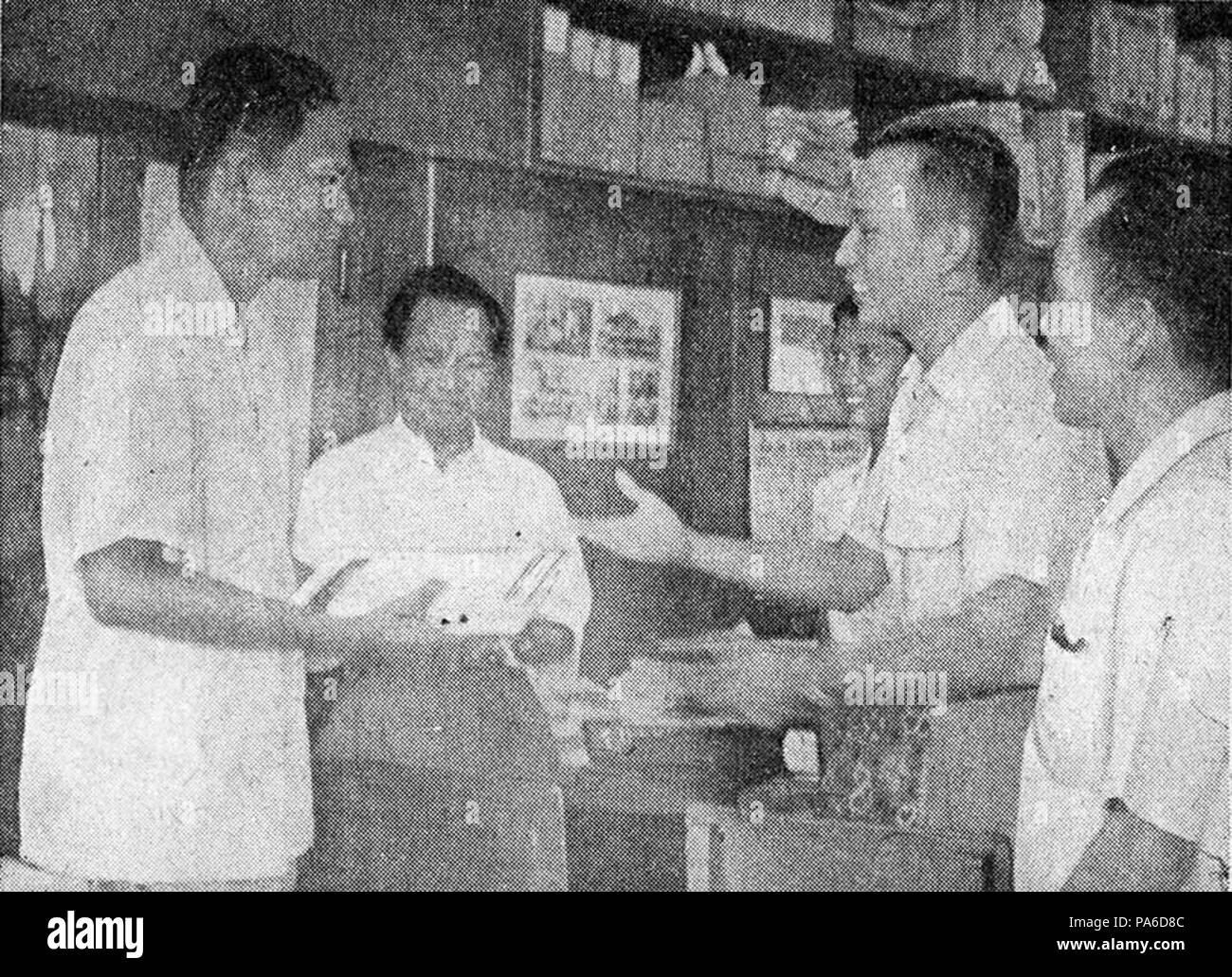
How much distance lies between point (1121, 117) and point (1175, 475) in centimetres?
79

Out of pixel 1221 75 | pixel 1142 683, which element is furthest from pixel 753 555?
pixel 1221 75

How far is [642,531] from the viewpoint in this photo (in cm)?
305

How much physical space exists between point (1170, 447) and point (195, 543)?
197cm

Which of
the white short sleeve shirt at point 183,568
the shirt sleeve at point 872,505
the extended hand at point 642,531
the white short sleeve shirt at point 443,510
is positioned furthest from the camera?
the shirt sleeve at point 872,505

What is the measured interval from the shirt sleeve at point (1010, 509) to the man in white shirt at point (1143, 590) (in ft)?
0.29

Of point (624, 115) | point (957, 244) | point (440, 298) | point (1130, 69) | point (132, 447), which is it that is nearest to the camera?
point (132, 447)

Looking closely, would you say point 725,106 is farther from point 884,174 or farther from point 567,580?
point 567,580

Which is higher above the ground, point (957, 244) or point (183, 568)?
point (957, 244)

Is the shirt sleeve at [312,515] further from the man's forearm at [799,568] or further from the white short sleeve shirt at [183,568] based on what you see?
the man's forearm at [799,568]

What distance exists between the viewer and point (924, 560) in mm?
3150

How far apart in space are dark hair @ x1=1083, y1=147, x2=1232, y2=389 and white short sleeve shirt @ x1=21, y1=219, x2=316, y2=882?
167cm

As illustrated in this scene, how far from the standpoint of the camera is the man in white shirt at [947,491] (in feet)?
10.2

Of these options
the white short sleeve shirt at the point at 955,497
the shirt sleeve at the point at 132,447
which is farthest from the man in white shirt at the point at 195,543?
the white short sleeve shirt at the point at 955,497
